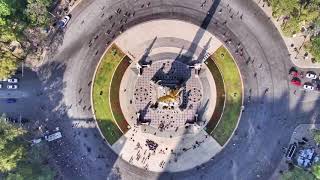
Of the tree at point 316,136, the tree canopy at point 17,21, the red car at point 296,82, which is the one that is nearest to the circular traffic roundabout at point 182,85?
the red car at point 296,82

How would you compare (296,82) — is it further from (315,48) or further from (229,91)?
(229,91)

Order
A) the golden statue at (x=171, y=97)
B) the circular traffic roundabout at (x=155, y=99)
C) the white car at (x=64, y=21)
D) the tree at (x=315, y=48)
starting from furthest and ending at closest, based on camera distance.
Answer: the circular traffic roundabout at (x=155, y=99) → the white car at (x=64, y=21) → the golden statue at (x=171, y=97) → the tree at (x=315, y=48)

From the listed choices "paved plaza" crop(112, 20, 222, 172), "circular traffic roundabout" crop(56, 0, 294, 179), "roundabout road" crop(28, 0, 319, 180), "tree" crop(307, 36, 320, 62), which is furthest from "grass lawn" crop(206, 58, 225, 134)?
"tree" crop(307, 36, 320, 62)

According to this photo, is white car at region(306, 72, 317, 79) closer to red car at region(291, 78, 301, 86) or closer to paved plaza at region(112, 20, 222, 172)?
red car at region(291, 78, 301, 86)

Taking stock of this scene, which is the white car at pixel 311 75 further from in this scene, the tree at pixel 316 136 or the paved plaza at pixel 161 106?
the paved plaza at pixel 161 106

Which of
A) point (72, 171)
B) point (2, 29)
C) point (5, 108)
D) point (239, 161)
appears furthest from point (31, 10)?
point (239, 161)

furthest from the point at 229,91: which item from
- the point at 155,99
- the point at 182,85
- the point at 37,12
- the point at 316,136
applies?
the point at 37,12
